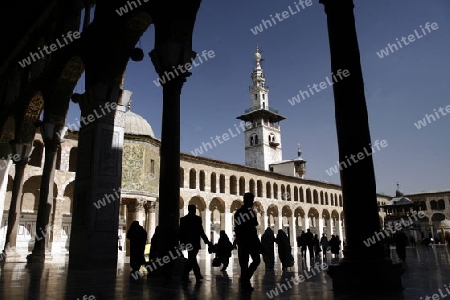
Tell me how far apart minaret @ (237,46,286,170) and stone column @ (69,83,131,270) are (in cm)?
4383

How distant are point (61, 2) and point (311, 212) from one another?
110 feet

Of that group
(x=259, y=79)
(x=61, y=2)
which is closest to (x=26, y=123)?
(x=61, y=2)

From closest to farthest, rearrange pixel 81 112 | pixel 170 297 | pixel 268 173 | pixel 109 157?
pixel 170 297 → pixel 109 157 → pixel 81 112 → pixel 268 173

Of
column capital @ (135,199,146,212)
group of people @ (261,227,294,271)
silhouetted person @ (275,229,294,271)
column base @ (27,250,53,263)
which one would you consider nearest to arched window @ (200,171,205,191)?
column capital @ (135,199,146,212)

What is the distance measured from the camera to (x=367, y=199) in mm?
4027

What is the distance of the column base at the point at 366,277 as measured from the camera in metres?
3.56

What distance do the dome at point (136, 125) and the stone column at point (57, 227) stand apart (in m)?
5.51

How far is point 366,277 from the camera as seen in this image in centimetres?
359

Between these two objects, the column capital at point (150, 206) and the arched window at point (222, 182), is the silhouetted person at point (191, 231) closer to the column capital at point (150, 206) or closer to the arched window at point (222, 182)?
the column capital at point (150, 206)

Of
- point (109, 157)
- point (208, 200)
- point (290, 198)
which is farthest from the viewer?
point (290, 198)

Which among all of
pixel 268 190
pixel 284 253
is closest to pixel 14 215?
pixel 284 253

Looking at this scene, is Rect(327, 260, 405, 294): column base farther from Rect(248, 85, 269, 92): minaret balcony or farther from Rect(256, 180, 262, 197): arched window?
Rect(248, 85, 269, 92): minaret balcony

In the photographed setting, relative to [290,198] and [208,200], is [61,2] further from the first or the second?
[290,198]

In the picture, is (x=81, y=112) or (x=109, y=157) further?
(x=81, y=112)
